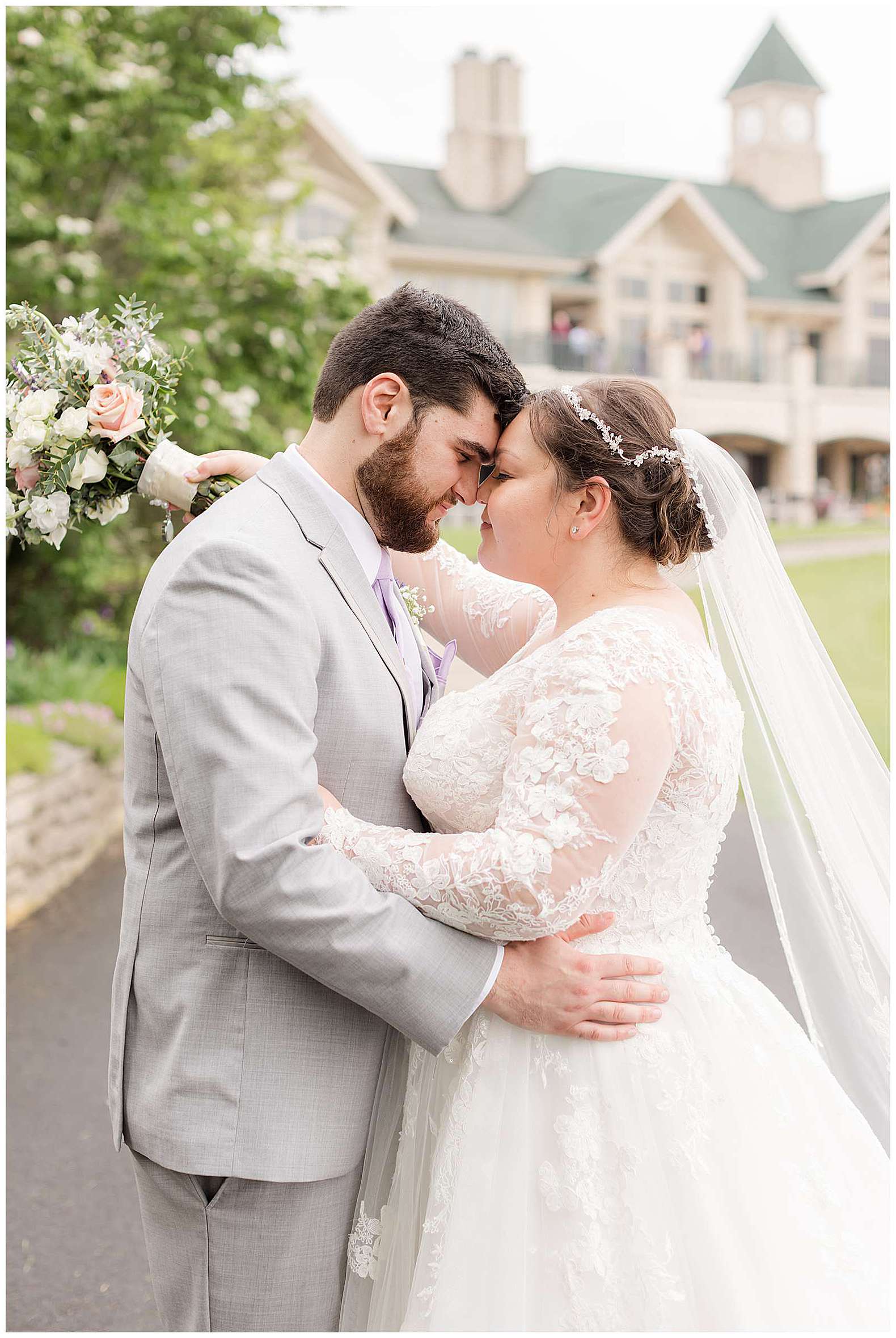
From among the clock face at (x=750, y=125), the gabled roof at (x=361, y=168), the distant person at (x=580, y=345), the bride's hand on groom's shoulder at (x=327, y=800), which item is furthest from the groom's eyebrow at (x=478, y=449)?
the clock face at (x=750, y=125)

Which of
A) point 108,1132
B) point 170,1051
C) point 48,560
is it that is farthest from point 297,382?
point 170,1051

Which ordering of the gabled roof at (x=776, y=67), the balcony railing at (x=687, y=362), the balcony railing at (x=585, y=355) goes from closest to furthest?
the balcony railing at (x=585, y=355) < the balcony railing at (x=687, y=362) < the gabled roof at (x=776, y=67)

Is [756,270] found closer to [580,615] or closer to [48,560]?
[48,560]

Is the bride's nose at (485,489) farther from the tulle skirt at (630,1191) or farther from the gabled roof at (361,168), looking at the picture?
the gabled roof at (361,168)

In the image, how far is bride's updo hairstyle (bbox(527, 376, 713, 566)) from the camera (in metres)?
2.46

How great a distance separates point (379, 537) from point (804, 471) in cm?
3014

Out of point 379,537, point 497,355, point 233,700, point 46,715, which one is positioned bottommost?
point 46,715

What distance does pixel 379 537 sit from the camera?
2.58 metres

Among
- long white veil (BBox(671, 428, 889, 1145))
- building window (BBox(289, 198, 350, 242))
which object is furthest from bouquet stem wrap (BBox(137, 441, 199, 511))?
building window (BBox(289, 198, 350, 242))

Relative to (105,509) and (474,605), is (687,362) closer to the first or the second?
(474,605)

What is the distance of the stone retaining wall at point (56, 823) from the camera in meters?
6.73

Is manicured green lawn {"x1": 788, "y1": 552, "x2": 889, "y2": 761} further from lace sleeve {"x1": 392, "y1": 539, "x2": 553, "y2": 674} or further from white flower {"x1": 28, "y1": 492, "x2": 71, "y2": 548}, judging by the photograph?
white flower {"x1": 28, "y1": 492, "x2": 71, "y2": 548}

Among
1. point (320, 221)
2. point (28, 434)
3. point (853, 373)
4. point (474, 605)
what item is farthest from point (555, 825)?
point (853, 373)

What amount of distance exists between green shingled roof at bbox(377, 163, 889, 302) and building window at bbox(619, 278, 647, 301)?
1448 millimetres
